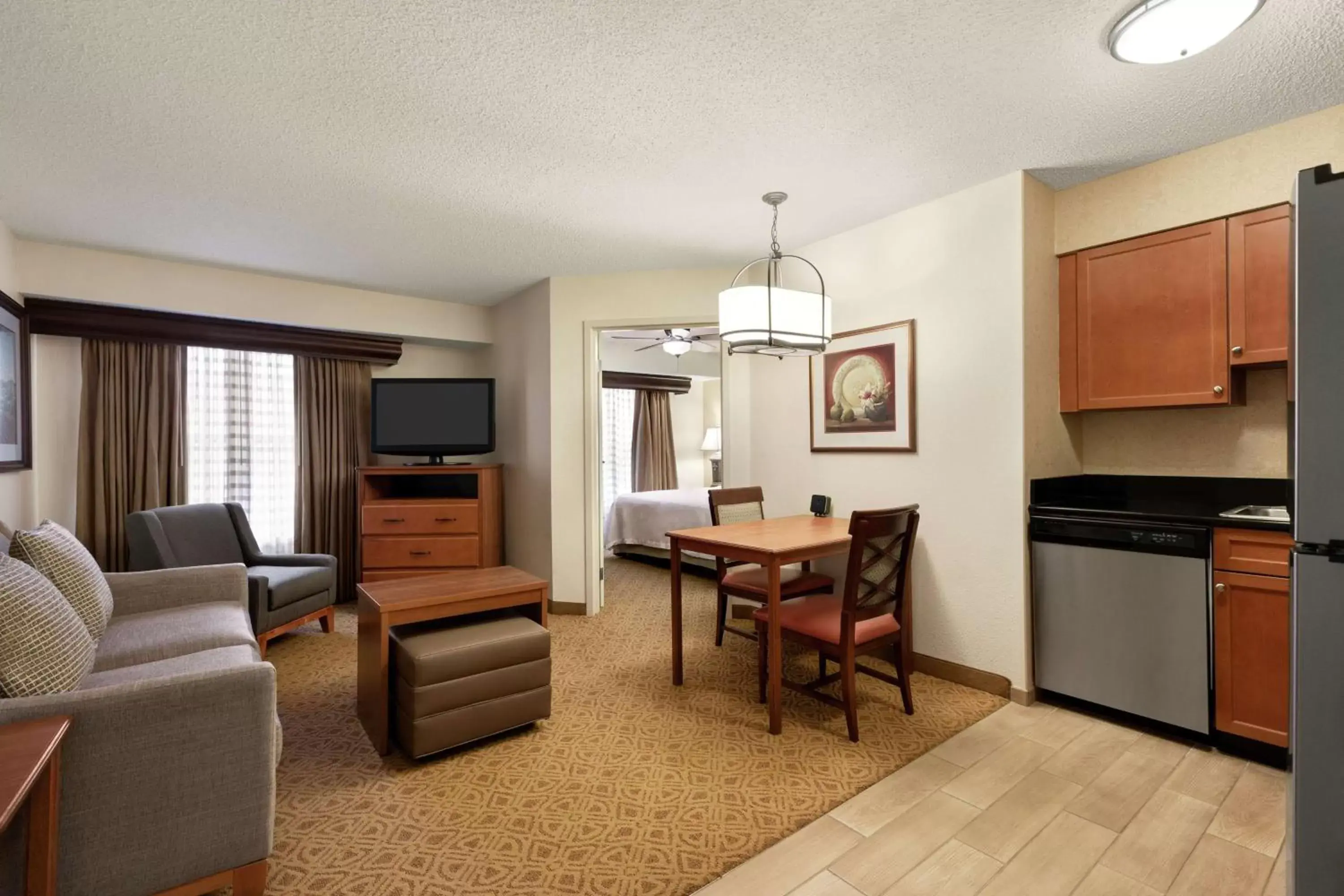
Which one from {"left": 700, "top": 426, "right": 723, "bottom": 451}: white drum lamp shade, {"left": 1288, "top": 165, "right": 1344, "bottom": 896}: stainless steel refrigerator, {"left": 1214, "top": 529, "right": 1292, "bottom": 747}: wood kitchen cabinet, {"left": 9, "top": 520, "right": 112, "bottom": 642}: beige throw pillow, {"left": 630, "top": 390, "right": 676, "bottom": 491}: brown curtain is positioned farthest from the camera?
{"left": 700, "top": 426, "right": 723, "bottom": 451}: white drum lamp shade

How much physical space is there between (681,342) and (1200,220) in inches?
172

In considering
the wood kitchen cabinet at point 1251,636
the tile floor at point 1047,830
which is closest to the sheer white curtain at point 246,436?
the tile floor at point 1047,830

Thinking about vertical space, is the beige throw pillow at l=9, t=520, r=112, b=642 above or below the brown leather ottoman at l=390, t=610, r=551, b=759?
above

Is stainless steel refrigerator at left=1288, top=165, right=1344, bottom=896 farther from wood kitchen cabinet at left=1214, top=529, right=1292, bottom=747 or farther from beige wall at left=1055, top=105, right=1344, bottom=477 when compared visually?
beige wall at left=1055, top=105, right=1344, bottom=477

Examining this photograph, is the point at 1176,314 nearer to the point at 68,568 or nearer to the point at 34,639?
the point at 34,639

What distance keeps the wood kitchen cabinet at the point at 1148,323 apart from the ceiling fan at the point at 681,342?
10.3 ft

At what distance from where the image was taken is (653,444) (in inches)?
303

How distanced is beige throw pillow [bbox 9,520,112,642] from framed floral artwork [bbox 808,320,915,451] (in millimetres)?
3290

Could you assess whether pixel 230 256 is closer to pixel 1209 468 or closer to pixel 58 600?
pixel 58 600

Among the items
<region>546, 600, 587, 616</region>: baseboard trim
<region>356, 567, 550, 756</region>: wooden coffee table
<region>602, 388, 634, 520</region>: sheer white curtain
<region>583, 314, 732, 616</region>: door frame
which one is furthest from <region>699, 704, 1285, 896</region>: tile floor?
<region>602, 388, 634, 520</region>: sheer white curtain

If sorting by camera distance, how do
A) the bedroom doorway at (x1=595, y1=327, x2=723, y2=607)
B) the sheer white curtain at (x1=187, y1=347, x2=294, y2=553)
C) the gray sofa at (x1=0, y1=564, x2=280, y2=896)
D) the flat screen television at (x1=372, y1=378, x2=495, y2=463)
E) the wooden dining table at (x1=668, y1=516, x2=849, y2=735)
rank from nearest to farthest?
the gray sofa at (x1=0, y1=564, x2=280, y2=896)
the wooden dining table at (x1=668, y1=516, x2=849, y2=735)
the sheer white curtain at (x1=187, y1=347, x2=294, y2=553)
the flat screen television at (x1=372, y1=378, x2=495, y2=463)
the bedroom doorway at (x1=595, y1=327, x2=723, y2=607)

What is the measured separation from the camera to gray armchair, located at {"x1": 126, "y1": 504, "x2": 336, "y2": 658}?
3.27 m

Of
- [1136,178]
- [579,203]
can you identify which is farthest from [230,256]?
[1136,178]

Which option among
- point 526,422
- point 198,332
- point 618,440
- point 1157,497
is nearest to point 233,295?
point 198,332
